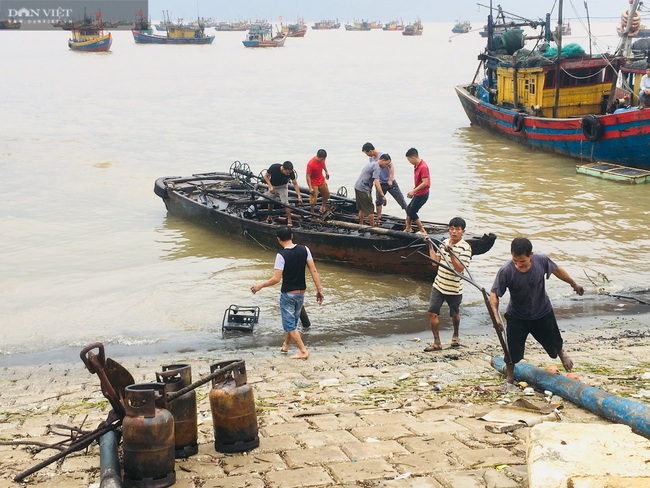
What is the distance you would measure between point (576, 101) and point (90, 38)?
292 ft

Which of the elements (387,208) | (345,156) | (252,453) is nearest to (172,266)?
(387,208)

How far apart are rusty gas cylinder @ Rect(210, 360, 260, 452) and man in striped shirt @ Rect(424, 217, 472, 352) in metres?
3.12

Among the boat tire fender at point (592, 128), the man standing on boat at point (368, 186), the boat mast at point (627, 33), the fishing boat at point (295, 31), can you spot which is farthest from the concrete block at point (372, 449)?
the fishing boat at point (295, 31)

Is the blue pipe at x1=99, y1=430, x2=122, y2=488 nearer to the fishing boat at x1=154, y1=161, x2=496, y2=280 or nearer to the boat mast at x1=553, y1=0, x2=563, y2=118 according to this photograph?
the fishing boat at x1=154, y1=161, x2=496, y2=280

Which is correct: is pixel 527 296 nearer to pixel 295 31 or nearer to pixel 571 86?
pixel 571 86

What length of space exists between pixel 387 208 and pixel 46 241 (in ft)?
25.4

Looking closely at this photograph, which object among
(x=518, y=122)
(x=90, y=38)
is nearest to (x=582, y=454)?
(x=518, y=122)

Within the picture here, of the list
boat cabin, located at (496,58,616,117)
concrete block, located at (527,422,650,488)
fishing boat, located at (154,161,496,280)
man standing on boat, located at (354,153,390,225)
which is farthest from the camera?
boat cabin, located at (496,58,616,117)

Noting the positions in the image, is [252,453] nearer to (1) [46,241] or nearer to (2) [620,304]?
(2) [620,304]

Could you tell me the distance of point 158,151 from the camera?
30.1 meters

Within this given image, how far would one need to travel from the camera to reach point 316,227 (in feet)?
45.5

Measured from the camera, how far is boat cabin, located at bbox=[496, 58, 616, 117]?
23625 millimetres

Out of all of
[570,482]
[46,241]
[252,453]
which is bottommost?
[46,241]

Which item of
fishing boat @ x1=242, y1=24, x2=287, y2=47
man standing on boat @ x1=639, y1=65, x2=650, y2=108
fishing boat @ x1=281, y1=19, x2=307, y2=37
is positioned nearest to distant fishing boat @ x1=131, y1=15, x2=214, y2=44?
fishing boat @ x1=242, y1=24, x2=287, y2=47
